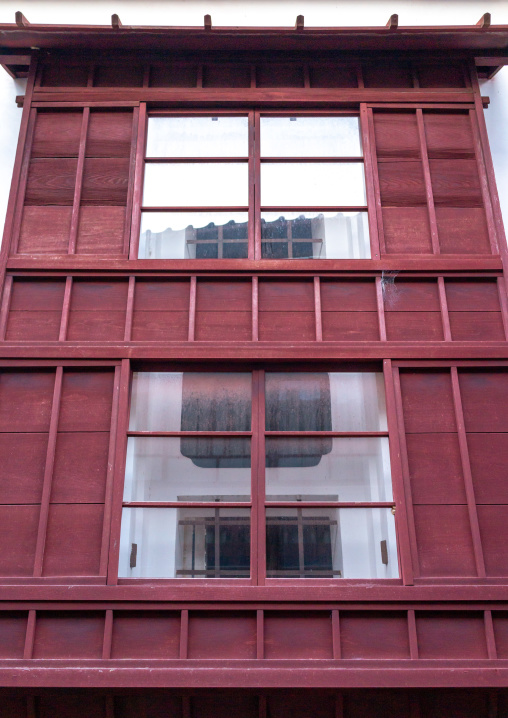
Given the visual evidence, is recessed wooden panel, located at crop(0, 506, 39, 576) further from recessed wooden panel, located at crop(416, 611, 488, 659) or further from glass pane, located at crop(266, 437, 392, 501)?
recessed wooden panel, located at crop(416, 611, 488, 659)

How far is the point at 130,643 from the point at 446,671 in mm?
2442

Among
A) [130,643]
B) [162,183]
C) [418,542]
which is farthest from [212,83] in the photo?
[130,643]

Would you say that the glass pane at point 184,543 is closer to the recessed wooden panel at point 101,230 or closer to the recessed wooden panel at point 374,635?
the recessed wooden panel at point 374,635

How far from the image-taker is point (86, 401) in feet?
19.4

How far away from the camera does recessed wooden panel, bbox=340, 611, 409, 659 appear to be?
16.9 feet

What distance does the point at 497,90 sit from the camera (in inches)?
300

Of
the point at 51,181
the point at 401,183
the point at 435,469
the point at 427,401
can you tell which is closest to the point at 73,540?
the point at 435,469

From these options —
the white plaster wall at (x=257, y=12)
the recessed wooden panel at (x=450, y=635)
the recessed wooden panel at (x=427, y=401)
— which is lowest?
the recessed wooden panel at (x=450, y=635)

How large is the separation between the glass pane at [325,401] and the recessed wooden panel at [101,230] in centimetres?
202

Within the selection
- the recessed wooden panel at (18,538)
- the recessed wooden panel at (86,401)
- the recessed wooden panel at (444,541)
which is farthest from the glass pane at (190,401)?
the recessed wooden panel at (444,541)

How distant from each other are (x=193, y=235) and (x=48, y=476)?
8.83ft

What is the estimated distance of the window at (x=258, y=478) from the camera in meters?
5.48

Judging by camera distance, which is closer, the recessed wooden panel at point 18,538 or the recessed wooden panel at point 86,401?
the recessed wooden panel at point 18,538

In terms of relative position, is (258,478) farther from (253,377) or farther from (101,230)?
(101,230)
